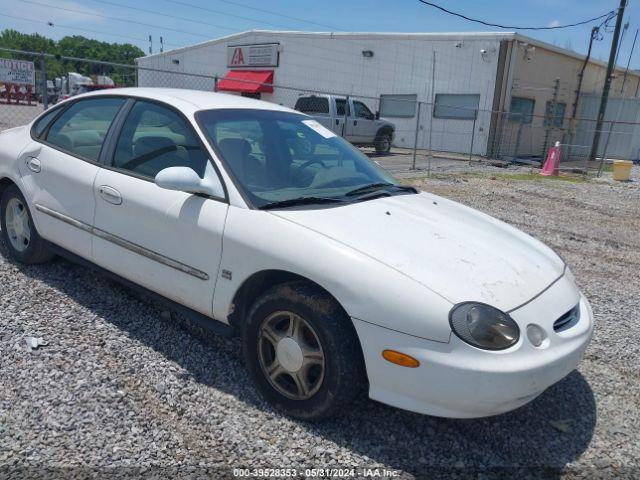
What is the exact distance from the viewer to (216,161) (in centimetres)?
320

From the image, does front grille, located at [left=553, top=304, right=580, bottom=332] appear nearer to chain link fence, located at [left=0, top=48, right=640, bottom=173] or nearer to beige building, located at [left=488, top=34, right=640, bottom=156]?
chain link fence, located at [left=0, top=48, right=640, bottom=173]

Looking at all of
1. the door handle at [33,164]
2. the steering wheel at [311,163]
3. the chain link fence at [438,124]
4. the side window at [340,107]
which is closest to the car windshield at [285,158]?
the steering wheel at [311,163]

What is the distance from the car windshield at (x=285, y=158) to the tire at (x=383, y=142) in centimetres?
1504

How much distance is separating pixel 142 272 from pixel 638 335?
148 inches

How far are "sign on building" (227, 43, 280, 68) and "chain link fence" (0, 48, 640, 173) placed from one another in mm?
1720

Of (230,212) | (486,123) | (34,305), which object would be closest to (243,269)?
(230,212)

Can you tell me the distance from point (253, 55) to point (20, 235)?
25.4 meters

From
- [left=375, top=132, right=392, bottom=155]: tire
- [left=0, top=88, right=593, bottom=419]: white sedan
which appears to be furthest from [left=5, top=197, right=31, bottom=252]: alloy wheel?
[left=375, top=132, right=392, bottom=155]: tire

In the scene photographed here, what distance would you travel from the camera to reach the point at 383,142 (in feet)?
62.7

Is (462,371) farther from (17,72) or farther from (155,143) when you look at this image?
(17,72)

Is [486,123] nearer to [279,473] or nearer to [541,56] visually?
[541,56]

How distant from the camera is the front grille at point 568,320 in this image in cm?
271

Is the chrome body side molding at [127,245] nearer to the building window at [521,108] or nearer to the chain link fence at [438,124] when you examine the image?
the chain link fence at [438,124]

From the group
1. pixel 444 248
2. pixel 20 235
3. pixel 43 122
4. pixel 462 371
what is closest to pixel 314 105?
pixel 43 122
